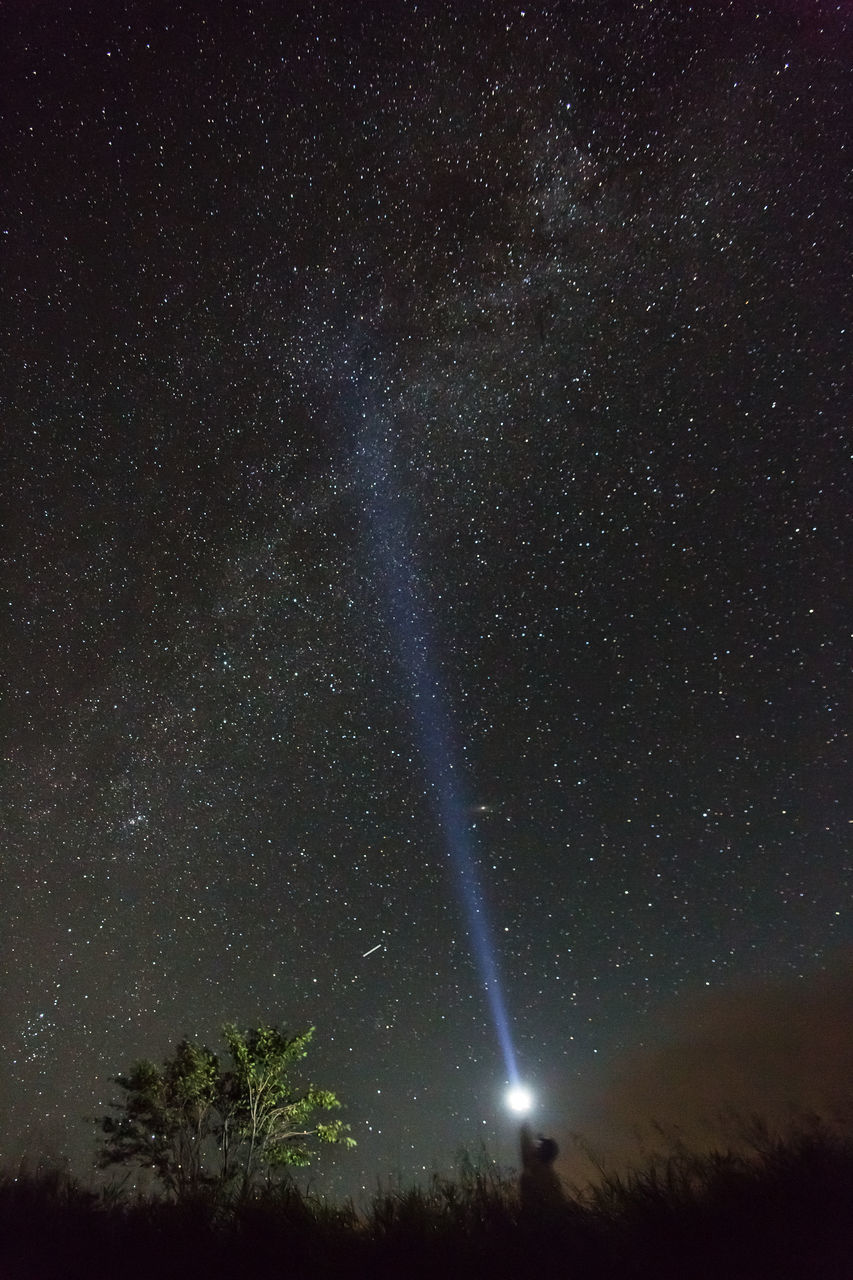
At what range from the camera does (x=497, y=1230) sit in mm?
6078

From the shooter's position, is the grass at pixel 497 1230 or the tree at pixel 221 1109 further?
the tree at pixel 221 1109

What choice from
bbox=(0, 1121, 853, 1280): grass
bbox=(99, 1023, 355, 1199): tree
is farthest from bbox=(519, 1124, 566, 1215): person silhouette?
bbox=(99, 1023, 355, 1199): tree

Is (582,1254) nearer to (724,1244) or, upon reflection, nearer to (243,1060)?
(724,1244)

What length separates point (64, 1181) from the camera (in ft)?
27.9

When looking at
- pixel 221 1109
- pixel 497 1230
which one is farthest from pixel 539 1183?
pixel 221 1109

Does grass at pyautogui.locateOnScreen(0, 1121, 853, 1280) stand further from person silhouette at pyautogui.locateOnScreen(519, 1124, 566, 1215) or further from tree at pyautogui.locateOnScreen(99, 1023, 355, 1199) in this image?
tree at pyautogui.locateOnScreen(99, 1023, 355, 1199)

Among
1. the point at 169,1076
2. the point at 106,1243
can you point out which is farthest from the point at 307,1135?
the point at 106,1243

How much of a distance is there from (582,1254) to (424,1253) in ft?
4.08

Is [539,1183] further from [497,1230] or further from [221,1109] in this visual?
[221,1109]

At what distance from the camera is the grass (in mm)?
5230

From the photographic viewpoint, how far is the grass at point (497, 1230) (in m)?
5.23

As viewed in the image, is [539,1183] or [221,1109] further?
[221,1109]

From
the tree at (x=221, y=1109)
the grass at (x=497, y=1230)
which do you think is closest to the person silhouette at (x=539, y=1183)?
the grass at (x=497, y=1230)

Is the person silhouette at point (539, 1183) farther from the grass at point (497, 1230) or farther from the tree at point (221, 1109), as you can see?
the tree at point (221, 1109)
